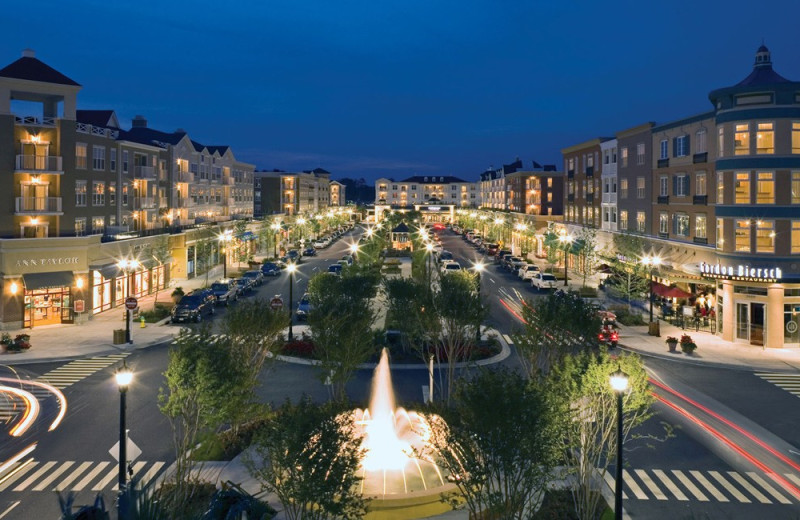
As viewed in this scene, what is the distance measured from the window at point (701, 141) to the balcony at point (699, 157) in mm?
369

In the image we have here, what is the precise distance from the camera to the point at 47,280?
140 ft

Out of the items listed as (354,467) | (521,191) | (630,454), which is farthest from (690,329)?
(521,191)

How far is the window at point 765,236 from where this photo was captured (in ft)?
125

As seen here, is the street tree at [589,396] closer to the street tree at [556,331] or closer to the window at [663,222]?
the street tree at [556,331]

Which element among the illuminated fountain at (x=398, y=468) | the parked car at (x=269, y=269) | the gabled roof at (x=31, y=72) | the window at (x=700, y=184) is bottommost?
the illuminated fountain at (x=398, y=468)

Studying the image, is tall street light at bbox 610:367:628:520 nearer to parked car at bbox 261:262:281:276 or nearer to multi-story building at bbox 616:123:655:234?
multi-story building at bbox 616:123:655:234

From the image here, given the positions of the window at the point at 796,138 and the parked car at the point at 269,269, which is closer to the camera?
the window at the point at 796,138

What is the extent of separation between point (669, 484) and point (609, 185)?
5621cm

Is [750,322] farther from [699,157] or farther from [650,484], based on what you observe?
[650,484]

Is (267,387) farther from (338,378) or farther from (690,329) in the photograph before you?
(690,329)

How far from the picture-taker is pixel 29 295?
42469 mm

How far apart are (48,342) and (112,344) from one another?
4312 millimetres

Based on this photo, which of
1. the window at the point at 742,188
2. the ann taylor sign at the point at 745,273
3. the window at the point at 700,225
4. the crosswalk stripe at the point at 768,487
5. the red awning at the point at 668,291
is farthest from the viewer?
the window at the point at 700,225

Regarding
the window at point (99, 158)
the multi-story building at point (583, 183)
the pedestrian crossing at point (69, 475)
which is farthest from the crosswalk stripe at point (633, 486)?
the multi-story building at point (583, 183)
